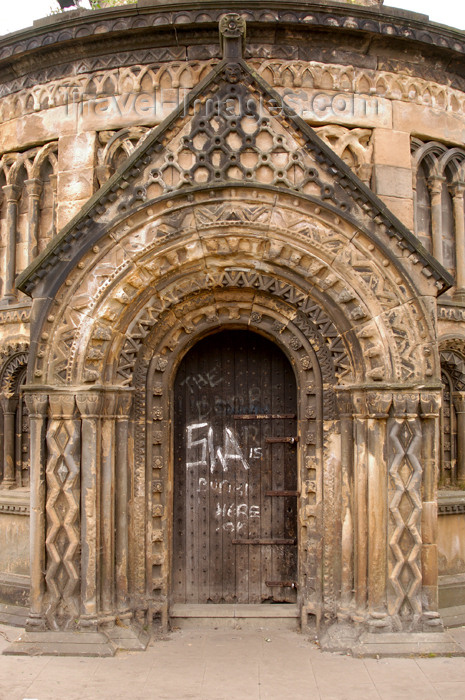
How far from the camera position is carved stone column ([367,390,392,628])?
6969mm

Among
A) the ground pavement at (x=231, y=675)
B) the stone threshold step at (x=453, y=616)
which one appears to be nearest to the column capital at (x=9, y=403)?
the ground pavement at (x=231, y=675)

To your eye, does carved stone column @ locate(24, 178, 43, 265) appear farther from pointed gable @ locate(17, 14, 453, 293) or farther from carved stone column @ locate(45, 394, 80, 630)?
carved stone column @ locate(45, 394, 80, 630)

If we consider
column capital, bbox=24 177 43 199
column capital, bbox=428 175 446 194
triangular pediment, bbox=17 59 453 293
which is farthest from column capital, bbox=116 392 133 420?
column capital, bbox=428 175 446 194

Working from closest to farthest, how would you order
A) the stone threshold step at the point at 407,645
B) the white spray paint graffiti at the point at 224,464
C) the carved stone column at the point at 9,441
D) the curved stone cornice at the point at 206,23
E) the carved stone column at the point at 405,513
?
the stone threshold step at the point at 407,645
the carved stone column at the point at 405,513
the curved stone cornice at the point at 206,23
the white spray paint graffiti at the point at 224,464
the carved stone column at the point at 9,441

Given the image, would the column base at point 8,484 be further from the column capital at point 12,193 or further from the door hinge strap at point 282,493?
the column capital at point 12,193

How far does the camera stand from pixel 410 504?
7.03 meters

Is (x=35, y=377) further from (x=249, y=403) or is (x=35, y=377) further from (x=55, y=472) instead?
(x=249, y=403)

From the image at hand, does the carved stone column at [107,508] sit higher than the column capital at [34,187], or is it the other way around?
the column capital at [34,187]

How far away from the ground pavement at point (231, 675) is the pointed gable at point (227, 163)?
12.8 feet

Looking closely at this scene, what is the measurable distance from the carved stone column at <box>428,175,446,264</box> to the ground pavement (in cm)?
480

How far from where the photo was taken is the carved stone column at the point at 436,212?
8.66 meters

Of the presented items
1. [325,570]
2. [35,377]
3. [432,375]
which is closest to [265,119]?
[432,375]

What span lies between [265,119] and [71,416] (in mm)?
3795

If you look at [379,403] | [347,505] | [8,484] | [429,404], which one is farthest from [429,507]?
[8,484]
